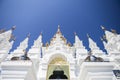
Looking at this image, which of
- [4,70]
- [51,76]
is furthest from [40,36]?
[4,70]

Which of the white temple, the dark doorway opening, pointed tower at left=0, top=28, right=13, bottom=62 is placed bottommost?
the dark doorway opening

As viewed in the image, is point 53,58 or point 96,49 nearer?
point 53,58

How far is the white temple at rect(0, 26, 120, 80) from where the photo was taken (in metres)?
9.30

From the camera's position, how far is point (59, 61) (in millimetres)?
20859

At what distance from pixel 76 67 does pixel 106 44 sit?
406 inches

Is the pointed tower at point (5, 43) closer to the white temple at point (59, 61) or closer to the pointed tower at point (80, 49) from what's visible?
the white temple at point (59, 61)

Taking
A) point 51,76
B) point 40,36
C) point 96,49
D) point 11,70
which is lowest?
point 51,76

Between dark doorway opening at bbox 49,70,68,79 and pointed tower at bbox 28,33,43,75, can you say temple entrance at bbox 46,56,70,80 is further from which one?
pointed tower at bbox 28,33,43,75

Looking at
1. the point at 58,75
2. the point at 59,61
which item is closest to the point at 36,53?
the point at 59,61

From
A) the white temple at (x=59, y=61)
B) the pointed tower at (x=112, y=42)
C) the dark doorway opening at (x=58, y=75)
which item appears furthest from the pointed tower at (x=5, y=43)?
the pointed tower at (x=112, y=42)

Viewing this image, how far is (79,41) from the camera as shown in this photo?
94.5ft

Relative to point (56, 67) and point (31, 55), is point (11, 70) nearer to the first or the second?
point (56, 67)

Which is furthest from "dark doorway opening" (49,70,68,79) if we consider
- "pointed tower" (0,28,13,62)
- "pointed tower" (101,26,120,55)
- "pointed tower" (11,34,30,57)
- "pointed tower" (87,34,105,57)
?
"pointed tower" (0,28,13,62)

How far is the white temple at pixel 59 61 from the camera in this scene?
930 cm
